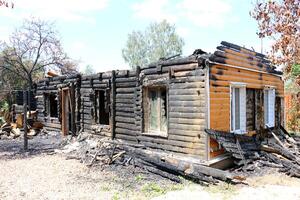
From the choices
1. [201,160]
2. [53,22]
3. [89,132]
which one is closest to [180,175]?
[201,160]

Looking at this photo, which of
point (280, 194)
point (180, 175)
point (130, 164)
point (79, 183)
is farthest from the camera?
point (130, 164)

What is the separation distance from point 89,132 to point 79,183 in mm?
5602

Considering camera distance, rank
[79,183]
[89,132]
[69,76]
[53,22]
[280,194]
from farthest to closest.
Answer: [53,22] → [69,76] → [89,132] → [79,183] → [280,194]

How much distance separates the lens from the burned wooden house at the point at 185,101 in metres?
7.78

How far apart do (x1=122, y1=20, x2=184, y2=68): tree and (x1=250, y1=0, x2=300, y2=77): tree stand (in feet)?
62.0

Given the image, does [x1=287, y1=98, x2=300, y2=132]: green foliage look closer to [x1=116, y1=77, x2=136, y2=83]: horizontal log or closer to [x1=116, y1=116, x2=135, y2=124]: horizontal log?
[x1=116, y1=116, x2=135, y2=124]: horizontal log

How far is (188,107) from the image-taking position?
8000mm

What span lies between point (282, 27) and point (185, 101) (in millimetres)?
7062

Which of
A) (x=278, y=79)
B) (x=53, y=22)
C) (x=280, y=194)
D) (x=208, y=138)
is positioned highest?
(x=53, y=22)

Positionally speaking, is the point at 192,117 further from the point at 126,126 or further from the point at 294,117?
the point at 294,117

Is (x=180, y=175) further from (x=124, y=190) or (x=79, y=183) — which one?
(x=79, y=183)

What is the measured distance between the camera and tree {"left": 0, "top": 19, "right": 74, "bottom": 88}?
22172 millimetres

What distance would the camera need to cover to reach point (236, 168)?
8211 mm

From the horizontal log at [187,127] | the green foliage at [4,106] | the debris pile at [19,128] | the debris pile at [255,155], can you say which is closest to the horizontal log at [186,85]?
the horizontal log at [187,127]
